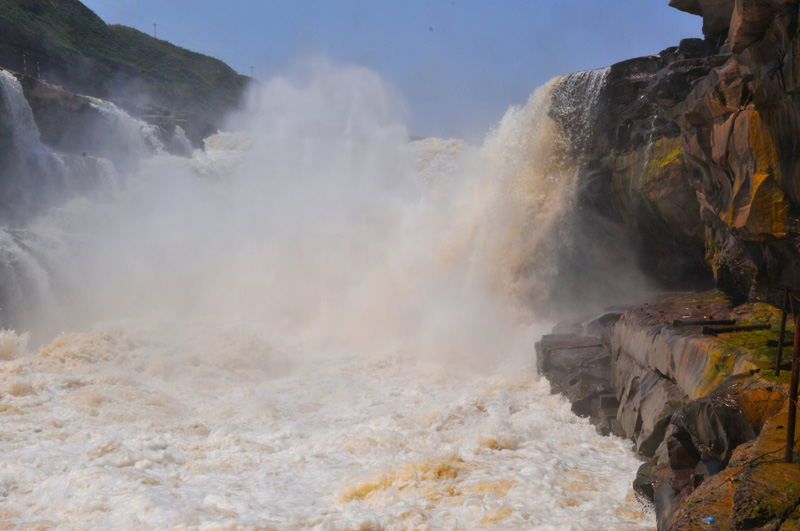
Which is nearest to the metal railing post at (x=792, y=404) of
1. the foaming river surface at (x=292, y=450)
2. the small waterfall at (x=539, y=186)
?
the foaming river surface at (x=292, y=450)

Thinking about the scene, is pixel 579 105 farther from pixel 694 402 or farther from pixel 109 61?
pixel 109 61

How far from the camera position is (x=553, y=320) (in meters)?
15.4

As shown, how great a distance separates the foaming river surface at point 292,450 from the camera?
6211mm

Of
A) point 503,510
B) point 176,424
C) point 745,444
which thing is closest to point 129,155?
point 176,424

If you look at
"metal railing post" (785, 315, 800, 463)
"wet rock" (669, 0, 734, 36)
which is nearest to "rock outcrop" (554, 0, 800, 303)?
"wet rock" (669, 0, 734, 36)

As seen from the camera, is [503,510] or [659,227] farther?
[659,227]

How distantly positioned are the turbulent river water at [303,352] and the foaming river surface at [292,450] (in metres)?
0.04

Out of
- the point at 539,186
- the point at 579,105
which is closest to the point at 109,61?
the point at 539,186

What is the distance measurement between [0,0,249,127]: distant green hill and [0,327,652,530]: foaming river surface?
2525 centimetres

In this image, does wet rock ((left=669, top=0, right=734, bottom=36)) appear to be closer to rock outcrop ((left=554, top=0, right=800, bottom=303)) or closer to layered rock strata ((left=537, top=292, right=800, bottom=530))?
rock outcrop ((left=554, top=0, right=800, bottom=303))

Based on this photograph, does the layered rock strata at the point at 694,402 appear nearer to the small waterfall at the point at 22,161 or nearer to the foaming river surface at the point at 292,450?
the foaming river surface at the point at 292,450

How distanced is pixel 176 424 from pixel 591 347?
737 cm

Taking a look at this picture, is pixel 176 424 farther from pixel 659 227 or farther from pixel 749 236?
pixel 659 227

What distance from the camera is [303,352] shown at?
51.4ft
